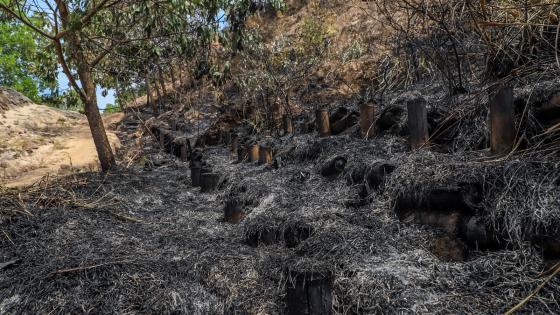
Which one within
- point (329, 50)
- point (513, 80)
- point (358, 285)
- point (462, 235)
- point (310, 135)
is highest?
point (329, 50)

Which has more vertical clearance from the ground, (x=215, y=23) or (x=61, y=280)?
(x=215, y=23)

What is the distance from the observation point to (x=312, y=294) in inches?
82.5

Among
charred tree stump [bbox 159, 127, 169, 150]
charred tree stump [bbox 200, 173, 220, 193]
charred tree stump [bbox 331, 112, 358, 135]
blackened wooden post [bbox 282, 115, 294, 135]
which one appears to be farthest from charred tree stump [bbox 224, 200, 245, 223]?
charred tree stump [bbox 159, 127, 169, 150]

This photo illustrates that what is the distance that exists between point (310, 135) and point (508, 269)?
11.9 feet

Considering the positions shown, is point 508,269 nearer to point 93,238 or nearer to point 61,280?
point 61,280

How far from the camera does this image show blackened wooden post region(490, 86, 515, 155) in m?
2.66

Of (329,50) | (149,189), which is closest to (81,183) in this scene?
(149,189)

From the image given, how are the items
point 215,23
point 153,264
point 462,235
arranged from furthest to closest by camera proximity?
point 215,23 < point 153,264 < point 462,235

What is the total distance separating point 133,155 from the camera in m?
8.06

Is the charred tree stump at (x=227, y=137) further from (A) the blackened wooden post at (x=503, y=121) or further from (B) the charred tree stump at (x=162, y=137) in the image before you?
(A) the blackened wooden post at (x=503, y=121)

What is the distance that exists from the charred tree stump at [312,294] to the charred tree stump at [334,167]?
6.36 ft

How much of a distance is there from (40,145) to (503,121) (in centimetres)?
821

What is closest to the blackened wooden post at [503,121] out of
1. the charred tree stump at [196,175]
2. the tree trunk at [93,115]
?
the charred tree stump at [196,175]

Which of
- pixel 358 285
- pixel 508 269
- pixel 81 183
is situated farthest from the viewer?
pixel 81 183
